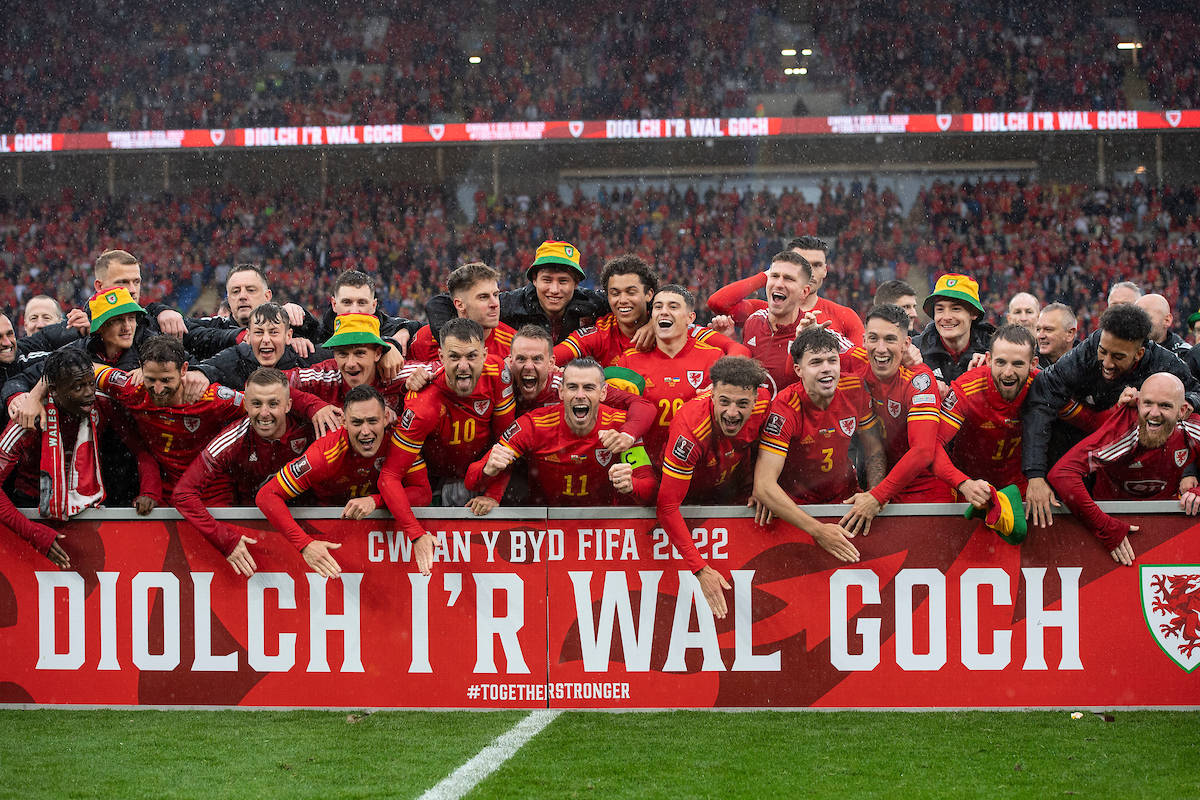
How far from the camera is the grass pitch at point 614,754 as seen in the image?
13.2 feet

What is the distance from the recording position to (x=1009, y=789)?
3986 millimetres

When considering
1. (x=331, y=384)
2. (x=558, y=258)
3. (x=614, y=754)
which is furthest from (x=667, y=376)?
(x=614, y=754)

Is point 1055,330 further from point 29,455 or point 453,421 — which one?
point 29,455

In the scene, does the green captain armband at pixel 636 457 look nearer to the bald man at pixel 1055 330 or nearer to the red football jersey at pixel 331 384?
the red football jersey at pixel 331 384

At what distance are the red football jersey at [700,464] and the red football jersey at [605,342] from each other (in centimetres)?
73

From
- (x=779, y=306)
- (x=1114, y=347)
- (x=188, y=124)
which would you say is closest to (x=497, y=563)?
(x=779, y=306)

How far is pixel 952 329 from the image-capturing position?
20.1ft

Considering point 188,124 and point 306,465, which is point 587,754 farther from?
point 188,124

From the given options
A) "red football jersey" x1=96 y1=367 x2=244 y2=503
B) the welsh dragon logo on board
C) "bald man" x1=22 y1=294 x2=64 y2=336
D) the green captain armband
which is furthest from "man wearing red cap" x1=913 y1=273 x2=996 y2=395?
A: "bald man" x1=22 y1=294 x2=64 y2=336

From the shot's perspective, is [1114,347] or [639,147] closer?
[1114,347]

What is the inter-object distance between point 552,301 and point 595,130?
1784cm

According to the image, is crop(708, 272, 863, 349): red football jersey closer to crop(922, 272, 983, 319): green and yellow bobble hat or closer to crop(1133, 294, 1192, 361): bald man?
crop(922, 272, 983, 319): green and yellow bobble hat

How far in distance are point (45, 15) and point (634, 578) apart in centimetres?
2740

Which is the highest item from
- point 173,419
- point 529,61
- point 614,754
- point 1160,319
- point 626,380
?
point 529,61
